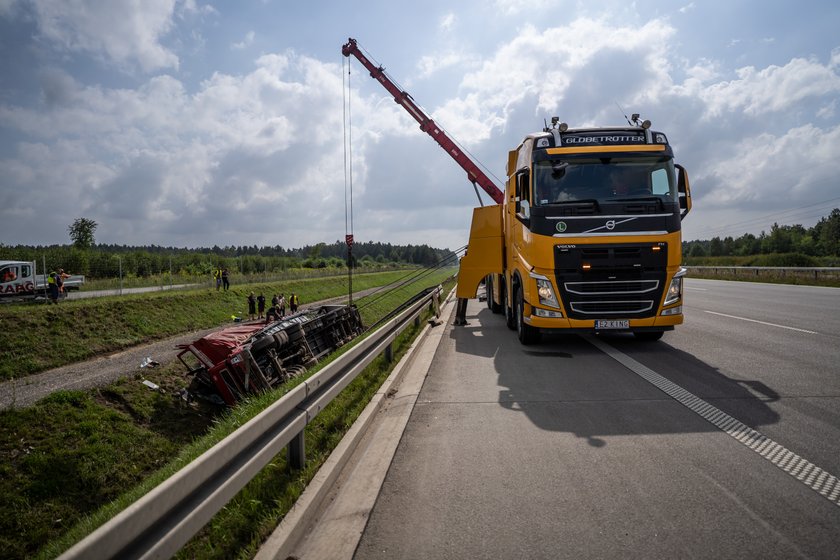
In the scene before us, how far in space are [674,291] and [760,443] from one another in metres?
4.19

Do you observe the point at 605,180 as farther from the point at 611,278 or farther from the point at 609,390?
the point at 609,390

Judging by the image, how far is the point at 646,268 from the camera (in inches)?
296

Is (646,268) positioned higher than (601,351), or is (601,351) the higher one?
(646,268)

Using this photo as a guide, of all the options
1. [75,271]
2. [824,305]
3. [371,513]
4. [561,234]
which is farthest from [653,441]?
[75,271]

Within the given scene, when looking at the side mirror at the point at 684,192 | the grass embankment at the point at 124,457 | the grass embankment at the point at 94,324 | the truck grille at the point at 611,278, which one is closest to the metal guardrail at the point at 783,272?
the side mirror at the point at 684,192

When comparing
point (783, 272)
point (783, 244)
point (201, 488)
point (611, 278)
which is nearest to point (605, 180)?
point (611, 278)

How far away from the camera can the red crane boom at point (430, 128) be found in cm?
2072

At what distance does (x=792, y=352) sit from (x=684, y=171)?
3296 millimetres

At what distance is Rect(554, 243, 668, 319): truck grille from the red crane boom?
11.3m

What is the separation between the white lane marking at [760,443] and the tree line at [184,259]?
803cm

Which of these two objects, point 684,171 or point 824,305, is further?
point 824,305

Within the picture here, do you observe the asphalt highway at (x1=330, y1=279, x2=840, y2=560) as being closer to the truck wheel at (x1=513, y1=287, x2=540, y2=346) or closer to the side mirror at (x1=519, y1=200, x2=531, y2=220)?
the truck wheel at (x1=513, y1=287, x2=540, y2=346)

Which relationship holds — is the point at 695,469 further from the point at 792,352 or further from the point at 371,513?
the point at 792,352

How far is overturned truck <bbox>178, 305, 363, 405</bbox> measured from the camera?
10.6 m
